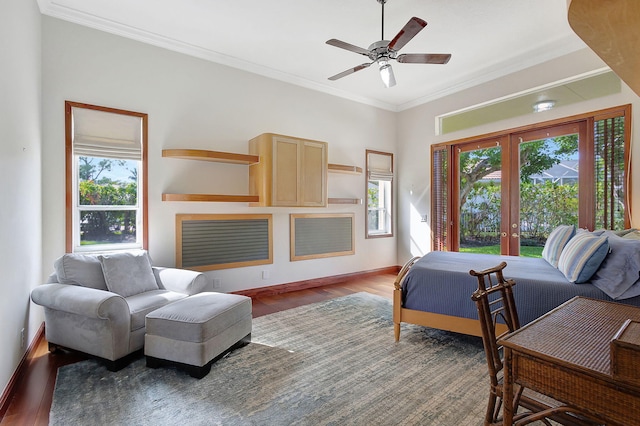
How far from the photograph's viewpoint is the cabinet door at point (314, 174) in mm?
4297

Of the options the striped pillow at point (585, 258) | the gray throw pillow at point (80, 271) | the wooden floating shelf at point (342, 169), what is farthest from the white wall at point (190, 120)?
the striped pillow at point (585, 258)

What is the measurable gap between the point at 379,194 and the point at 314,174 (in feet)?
6.58

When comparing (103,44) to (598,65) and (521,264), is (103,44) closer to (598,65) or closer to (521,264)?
(521,264)

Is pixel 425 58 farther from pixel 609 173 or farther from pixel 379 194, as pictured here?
pixel 379 194

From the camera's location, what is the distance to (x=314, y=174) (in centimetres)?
443

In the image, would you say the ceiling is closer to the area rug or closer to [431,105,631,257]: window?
[431,105,631,257]: window

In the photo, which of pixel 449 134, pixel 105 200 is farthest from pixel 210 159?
pixel 449 134

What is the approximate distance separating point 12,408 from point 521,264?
4159 mm

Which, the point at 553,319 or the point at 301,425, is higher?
the point at 553,319

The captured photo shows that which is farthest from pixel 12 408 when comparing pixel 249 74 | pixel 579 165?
pixel 579 165

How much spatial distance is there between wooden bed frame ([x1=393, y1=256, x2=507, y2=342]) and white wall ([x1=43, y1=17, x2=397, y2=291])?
217cm

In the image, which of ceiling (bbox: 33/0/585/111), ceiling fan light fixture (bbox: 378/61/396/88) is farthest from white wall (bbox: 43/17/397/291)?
ceiling fan light fixture (bbox: 378/61/396/88)

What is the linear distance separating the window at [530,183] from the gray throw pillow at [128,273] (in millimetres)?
4427

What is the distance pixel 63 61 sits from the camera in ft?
10.4
